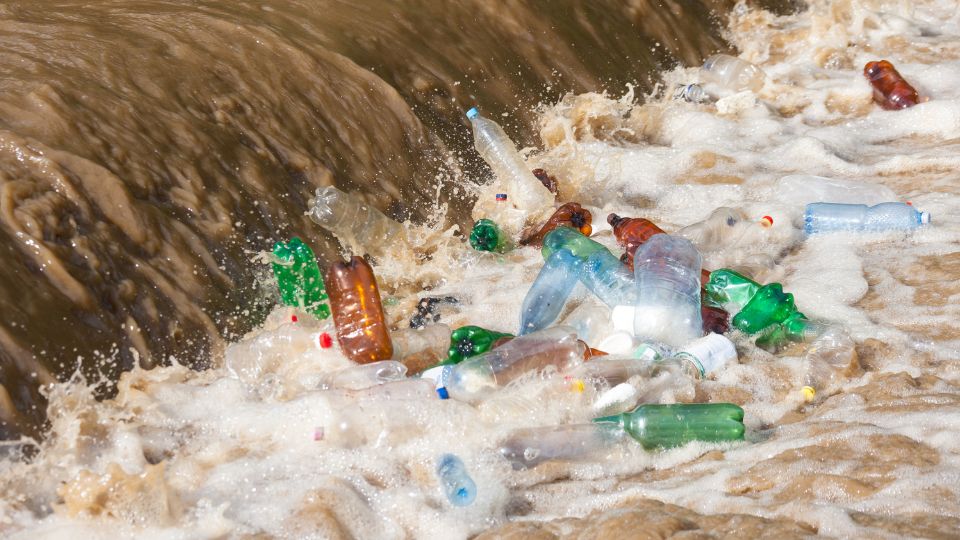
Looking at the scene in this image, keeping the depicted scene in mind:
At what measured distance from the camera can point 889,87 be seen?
673 cm

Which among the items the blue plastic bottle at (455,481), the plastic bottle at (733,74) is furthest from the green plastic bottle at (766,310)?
the plastic bottle at (733,74)

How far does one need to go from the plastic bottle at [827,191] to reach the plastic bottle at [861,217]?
0.26 meters

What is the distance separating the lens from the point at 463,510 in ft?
9.52

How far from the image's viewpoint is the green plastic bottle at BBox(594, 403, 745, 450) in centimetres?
321

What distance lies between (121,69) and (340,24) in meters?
1.47

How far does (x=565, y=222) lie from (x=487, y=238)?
1.25 ft

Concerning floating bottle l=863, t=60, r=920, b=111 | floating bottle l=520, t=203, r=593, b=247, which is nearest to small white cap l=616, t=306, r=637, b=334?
floating bottle l=520, t=203, r=593, b=247

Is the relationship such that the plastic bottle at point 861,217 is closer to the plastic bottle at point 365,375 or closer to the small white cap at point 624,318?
the small white cap at point 624,318

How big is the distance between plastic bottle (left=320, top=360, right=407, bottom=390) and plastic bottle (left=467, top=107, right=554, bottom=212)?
1.73 metres

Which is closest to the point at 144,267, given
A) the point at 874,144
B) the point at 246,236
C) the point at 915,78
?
the point at 246,236

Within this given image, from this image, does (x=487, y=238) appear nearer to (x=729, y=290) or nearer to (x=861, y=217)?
(x=729, y=290)

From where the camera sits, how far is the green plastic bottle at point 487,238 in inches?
195

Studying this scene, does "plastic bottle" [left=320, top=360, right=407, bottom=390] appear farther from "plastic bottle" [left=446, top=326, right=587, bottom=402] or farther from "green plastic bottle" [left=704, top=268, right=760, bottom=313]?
"green plastic bottle" [left=704, top=268, right=760, bottom=313]

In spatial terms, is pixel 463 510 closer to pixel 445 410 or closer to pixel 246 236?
pixel 445 410
